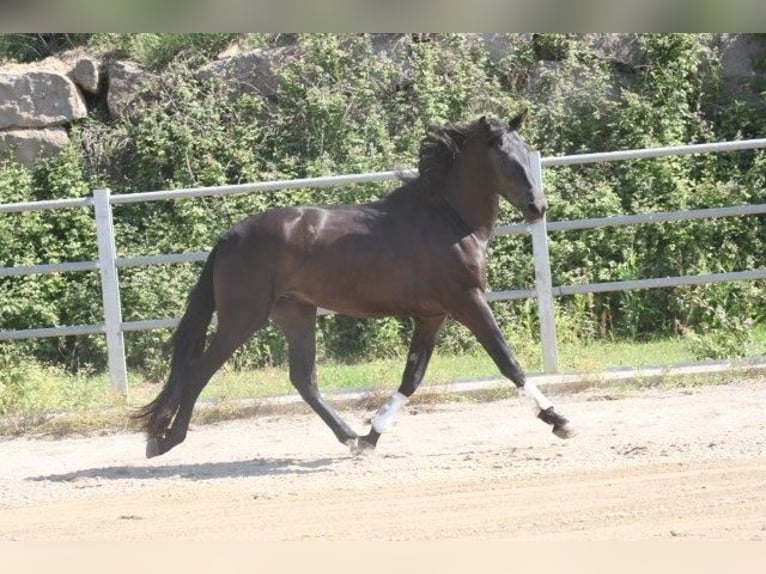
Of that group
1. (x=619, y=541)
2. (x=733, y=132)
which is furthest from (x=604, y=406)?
(x=733, y=132)

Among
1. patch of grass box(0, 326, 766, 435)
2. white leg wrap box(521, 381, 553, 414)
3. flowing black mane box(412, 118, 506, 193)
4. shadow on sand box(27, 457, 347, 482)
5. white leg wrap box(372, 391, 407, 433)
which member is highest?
flowing black mane box(412, 118, 506, 193)

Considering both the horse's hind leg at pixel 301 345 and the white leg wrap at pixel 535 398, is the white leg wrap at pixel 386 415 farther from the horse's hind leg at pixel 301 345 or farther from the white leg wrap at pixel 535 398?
the white leg wrap at pixel 535 398

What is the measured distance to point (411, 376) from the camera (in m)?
7.05

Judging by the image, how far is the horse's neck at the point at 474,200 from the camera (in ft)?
22.9

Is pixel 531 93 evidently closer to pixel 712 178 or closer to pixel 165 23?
pixel 712 178

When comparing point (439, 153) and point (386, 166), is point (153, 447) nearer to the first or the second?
point (439, 153)

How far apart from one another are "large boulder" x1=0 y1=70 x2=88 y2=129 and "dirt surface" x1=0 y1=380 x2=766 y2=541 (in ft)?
21.7

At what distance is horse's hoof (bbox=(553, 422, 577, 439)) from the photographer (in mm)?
6730

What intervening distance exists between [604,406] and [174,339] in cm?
343

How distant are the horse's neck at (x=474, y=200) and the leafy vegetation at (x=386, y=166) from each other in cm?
395

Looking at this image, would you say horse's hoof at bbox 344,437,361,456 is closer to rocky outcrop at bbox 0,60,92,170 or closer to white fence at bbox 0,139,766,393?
white fence at bbox 0,139,766,393

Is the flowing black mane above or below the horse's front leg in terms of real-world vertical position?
above

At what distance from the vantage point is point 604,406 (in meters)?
8.46

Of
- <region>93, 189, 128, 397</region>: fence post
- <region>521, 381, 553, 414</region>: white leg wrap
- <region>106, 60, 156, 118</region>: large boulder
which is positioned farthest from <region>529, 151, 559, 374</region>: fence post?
<region>106, 60, 156, 118</region>: large boulder
